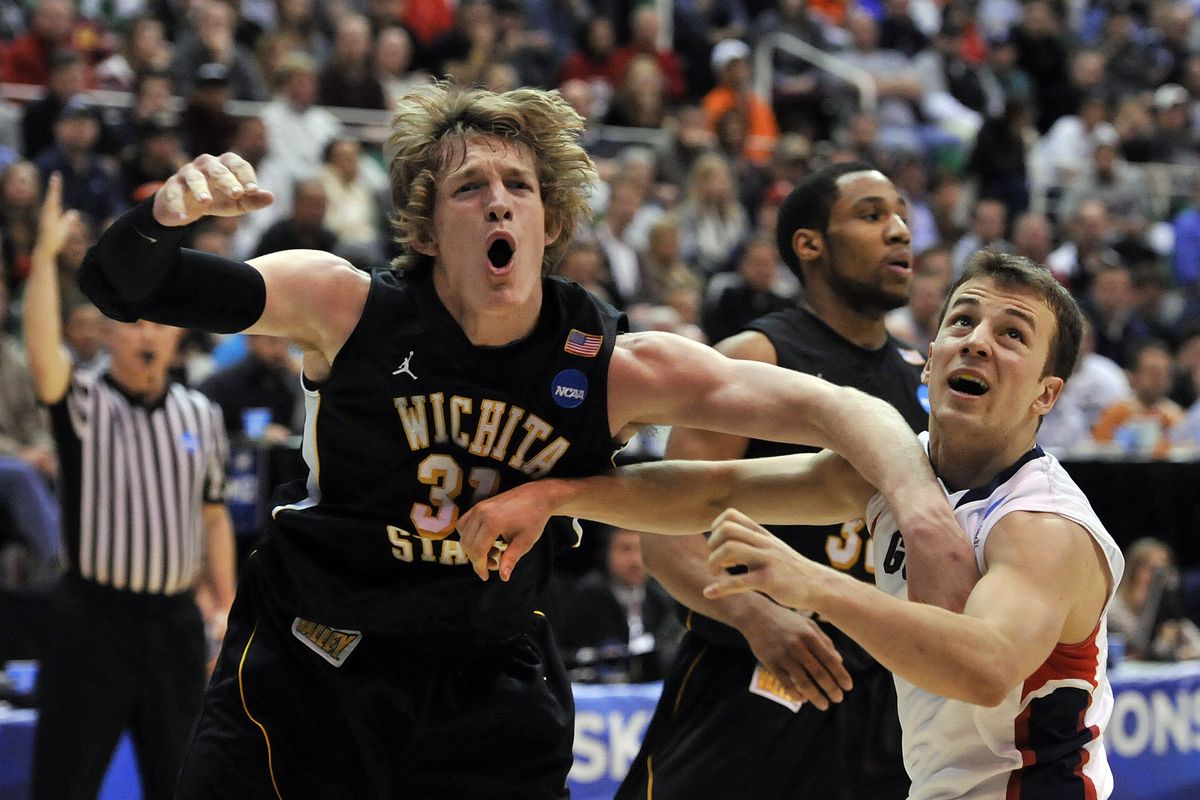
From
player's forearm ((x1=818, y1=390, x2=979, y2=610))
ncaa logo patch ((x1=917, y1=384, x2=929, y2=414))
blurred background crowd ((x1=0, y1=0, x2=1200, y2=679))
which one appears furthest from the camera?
blurred background crowd ((x1=0, y1=0, x2=1200, y2=679))

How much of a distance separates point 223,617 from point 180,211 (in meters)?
3.91

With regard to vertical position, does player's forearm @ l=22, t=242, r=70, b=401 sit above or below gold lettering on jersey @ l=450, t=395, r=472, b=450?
below

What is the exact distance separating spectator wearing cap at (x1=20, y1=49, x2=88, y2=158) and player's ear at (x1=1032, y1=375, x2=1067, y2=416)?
902 cm

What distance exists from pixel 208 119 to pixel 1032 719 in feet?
30.3

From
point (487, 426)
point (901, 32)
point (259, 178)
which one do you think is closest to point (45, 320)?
point (487, 426)

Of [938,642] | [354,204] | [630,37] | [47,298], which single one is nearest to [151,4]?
[354,204]

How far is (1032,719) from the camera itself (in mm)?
3295

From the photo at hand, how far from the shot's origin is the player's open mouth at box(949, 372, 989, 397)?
340cm

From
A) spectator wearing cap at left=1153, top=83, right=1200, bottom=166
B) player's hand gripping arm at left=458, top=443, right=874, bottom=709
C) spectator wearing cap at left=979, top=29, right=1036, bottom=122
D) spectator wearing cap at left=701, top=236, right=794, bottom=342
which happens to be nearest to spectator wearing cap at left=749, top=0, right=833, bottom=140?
spectator wearing cap at left=979, top=29, right=1036, bottom=122

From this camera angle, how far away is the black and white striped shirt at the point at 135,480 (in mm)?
6316

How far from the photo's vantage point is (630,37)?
52.1 feet

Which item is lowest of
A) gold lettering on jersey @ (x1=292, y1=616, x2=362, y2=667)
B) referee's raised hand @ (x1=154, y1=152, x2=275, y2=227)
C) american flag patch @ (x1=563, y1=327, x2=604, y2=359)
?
gold lettering on jersey @ (x1=292, y1=616, x2=362, y2=667)

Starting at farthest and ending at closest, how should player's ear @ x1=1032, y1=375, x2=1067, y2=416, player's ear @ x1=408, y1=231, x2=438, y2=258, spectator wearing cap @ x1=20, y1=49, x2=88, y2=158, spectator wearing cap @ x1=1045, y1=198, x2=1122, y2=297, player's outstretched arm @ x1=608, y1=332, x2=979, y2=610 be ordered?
1. spectator wearing cap @ x1=1045, y1=198, x2=1122, y2=297
2. spectator wearing cap @ x1=20, y1=49, x2=88, y2=158
3. player's ear @ x1=408, y1=231, x2=438, y2=258
4. player's outstretched arm @ x1=608, y1=332, x2=979, y2=610
5. player's ear @ x1=1032, y1=375, x2=1067, y2=416

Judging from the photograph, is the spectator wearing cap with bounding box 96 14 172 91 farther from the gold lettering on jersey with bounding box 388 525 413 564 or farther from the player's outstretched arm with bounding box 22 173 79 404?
the gold lettering on jersey with bounding box 388 525 413 564
